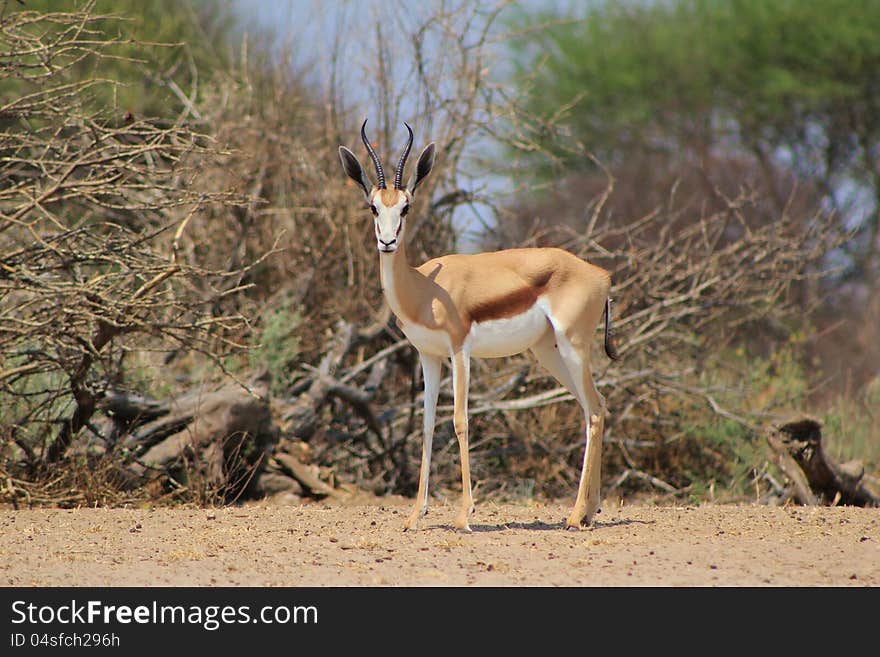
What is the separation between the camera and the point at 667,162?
25.9 meters

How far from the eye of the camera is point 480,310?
22.6 ft

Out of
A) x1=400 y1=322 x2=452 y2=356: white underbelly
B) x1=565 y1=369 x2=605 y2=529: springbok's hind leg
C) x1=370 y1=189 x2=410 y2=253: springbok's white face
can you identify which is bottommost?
x1=565 y1=369 x2=605 y2=529: springbok's hind leg

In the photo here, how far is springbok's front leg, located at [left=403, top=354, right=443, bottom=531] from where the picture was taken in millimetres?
6902

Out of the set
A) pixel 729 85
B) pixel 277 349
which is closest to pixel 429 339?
pixel 277 349

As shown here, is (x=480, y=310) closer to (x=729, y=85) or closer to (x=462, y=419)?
(x=462, y=419)

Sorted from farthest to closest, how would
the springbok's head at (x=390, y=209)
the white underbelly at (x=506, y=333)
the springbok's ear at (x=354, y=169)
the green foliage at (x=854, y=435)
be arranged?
the green foliage at (x=854, y=435), the white underbelly at (x=506, y=333), the springbok's ear at (x=354, y=169), the springbok's head at (x=390, y=209)

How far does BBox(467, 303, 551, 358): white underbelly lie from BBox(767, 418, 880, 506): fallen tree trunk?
323 centimetres

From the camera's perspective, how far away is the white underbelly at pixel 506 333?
690 centimetres

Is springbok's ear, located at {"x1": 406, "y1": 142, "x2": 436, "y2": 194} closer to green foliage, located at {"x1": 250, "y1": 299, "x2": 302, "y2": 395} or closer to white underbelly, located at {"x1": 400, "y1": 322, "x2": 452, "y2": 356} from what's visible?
white underbelly, located at {"x1": 400, "y1": 322, "x2": 452, "y2": 356}

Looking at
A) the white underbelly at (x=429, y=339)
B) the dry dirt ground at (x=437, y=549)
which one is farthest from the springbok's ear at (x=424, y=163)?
the dry dirt ground at (x=437, y=549)

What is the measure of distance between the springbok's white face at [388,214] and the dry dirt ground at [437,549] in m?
1.69

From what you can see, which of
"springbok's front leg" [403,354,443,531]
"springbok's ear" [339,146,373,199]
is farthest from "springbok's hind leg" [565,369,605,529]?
"springbok's ear" [339,146,373,199]

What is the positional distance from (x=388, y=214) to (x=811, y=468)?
15.5ft

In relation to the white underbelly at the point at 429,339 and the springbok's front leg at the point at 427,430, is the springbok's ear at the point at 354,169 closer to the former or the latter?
the white underbelly at the point at 429,339
